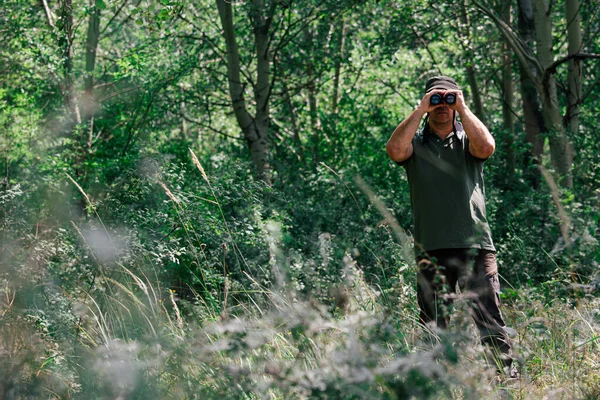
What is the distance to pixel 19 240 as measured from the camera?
6605 millimetres

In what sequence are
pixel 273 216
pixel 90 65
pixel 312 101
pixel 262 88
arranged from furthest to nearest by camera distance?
pixel 312 101 < pixel 90 65 < pixel 262 88 < pixel 273 216

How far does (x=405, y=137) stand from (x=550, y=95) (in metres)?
5.78

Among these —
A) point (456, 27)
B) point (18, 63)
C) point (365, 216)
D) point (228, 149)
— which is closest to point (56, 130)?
point (18, 63)

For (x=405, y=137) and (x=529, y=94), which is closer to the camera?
(x=405, y=137)

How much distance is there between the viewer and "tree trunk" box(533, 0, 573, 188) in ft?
30.5

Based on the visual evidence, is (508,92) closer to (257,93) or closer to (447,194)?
(257,93)

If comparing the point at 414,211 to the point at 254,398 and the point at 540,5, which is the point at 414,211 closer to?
the point at 254,398

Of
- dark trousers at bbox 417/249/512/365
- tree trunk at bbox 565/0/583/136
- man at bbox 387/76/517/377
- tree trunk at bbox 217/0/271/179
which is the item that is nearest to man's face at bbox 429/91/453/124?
man at bbox 387/76/517/377

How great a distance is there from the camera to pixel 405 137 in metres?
4.50

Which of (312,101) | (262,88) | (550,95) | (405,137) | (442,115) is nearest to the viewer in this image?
(405,137)

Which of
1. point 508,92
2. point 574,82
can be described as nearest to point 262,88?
point 574,82

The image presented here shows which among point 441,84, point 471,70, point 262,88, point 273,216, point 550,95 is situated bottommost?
point 273,216

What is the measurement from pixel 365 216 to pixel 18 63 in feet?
18.2

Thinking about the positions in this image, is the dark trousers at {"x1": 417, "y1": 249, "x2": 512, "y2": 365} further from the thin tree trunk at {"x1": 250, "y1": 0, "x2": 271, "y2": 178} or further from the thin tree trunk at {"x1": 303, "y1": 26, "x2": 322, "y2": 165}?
the thin tree trunk at {"x1": 303, "y1": 26, "x2": 322, "y2": 165}
